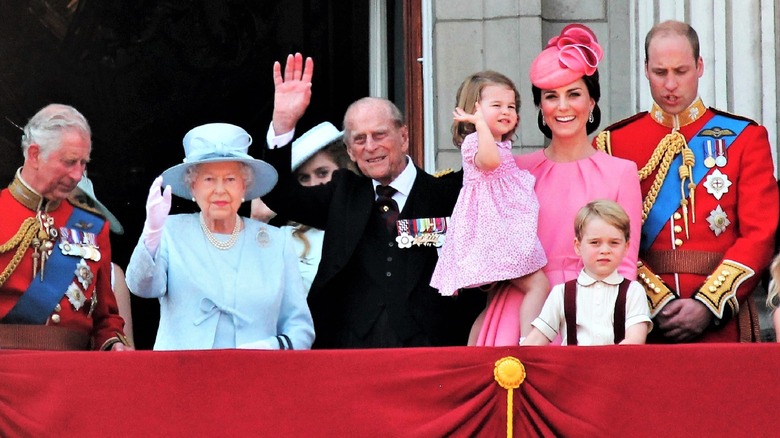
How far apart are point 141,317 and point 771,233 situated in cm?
329

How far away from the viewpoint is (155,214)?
5.60 meters

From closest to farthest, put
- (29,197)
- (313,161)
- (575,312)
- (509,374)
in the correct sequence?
(509,374) < (575,312) < (29,197) < (313,161)

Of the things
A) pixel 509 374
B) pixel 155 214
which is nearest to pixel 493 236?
pixel 509 374

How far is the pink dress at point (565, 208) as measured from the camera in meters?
5.83

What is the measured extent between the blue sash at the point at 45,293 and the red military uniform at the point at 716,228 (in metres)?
1.84

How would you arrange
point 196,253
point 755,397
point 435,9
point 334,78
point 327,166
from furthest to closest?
1. point 334,78
2. point 435,9
3. point 327,166
4. point 196,253
5. point 755,397

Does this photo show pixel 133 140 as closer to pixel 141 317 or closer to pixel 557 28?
pixel 141 317

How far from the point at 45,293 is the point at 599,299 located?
175 cm

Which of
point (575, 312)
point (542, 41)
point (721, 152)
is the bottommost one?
point (575, 312)

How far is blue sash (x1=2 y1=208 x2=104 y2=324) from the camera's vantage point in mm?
5867

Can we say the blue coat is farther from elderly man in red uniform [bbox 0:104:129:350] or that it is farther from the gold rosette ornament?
the gold rosette ornament

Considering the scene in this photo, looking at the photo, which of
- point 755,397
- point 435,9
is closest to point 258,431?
point 755,397

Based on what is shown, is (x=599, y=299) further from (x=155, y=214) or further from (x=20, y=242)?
(x=20, y=242)

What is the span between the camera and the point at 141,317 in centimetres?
825
